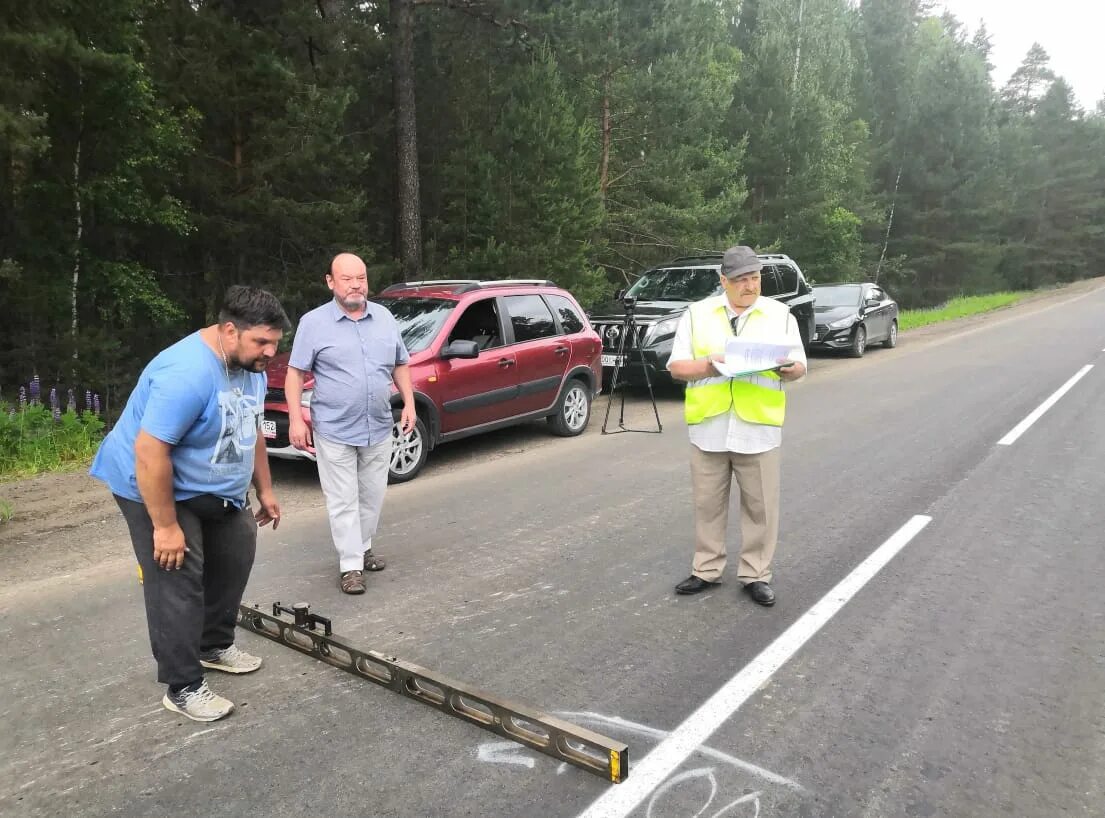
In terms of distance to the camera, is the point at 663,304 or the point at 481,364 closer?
the point at 481,364

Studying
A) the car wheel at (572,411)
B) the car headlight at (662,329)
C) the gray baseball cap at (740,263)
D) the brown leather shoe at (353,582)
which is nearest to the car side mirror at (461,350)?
the car wheel at (572,411)

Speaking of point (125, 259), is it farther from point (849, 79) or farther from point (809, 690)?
point (849, 79)

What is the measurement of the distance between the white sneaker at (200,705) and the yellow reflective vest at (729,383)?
264 centimetres

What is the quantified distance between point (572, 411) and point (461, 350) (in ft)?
8.28

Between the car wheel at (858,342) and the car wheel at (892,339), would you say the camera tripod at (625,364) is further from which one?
the car wheel at (892,339)

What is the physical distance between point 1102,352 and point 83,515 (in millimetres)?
18234

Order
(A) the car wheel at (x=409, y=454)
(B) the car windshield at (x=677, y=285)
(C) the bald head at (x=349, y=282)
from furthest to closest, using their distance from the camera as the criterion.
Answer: (B) the car windshield at (x=677, y=285) → (A) the car wheel at (x=409, y=454) → (C) the bald head at (x=349, y=282)

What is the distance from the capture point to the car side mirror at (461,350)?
7285 millimetres

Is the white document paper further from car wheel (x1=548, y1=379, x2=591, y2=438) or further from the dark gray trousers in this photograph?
car wheel (x1=548, y1=379, x2=591, y2=438)

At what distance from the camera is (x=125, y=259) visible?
13805mm

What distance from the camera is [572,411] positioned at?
31.2ft

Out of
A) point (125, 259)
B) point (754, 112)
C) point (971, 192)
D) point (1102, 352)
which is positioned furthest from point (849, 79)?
point (125, 259)

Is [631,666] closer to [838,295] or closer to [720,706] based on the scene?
[720,706]

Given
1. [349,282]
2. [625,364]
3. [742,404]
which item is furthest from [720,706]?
[625,364]
